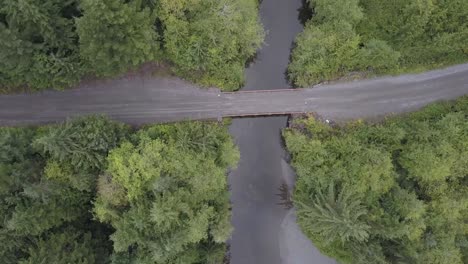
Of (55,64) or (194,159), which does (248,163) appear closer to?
(194,159)

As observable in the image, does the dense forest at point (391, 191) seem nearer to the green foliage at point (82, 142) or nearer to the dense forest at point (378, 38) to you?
the dense forest at point (378, 38)

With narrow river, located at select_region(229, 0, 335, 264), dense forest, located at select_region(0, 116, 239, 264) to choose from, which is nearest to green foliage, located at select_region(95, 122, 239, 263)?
dense forest, located at select_region(0, 116, 239, 264)

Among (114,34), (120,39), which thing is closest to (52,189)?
(120,39)

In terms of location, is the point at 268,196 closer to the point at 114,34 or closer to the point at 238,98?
the point at 238,98

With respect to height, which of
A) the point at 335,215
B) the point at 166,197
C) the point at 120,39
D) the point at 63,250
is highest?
the point at 120,39

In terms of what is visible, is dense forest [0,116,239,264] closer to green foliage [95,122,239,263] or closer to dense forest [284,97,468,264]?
green foliage [95,122,239,263]

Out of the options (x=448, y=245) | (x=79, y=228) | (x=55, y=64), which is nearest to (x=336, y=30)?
(x=448, y=245)

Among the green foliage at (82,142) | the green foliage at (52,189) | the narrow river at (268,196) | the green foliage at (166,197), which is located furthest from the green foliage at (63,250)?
the narrow river at (268,196)
